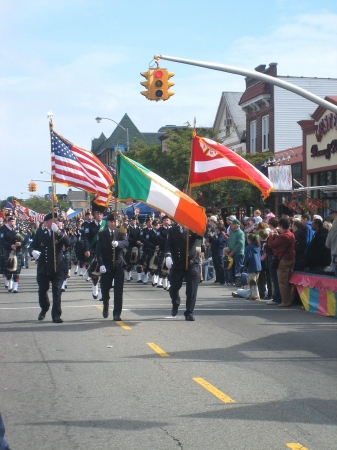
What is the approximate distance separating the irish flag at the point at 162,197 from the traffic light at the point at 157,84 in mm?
3245

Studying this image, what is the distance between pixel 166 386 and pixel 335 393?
1781mm

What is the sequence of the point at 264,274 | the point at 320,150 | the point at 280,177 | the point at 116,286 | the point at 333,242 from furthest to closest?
1. the point at 320,150
2. the point at 280,177
3. the point at 264,274
4. the point at 333,242
5. the point at 116,286

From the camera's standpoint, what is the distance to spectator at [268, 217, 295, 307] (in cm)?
1669

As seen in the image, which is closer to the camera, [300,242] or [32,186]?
[300,242]

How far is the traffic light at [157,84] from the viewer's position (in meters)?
17.4

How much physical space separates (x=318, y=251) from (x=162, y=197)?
181 inches

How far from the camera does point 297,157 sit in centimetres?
3569

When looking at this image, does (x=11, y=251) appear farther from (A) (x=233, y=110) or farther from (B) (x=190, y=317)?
(A) (x=233, y=110)

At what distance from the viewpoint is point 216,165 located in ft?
49.0

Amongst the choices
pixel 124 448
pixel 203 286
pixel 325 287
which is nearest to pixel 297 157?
pixel 203 286

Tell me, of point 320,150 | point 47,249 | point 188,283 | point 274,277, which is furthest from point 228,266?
point 320,150

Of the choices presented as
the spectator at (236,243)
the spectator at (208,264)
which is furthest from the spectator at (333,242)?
the spectator at (208,264)

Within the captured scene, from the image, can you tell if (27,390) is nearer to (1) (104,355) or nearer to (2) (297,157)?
(1) (104,355)

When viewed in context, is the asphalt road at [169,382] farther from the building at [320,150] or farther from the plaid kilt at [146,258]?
the building at [320,150]
